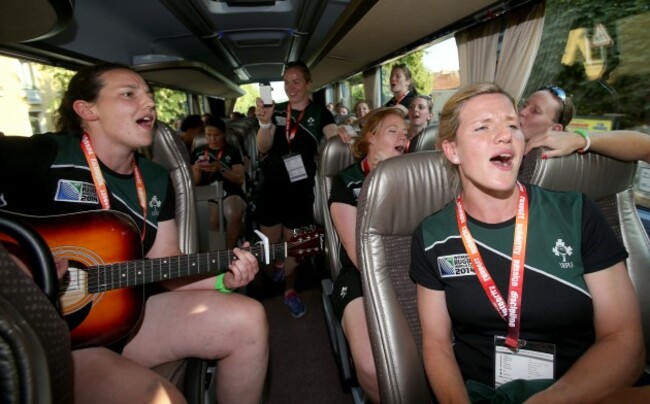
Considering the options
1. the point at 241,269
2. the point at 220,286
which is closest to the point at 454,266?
the point at 241,269

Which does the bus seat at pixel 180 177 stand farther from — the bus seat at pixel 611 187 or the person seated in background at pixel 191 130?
the person seated in background at pixel 191 130

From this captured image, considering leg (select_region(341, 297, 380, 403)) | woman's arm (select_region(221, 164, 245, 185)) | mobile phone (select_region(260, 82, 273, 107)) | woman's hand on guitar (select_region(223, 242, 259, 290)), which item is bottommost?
leg (select_region(341, 297, 380, 403))

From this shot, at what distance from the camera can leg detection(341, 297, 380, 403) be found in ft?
5.46

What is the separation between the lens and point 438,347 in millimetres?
1343

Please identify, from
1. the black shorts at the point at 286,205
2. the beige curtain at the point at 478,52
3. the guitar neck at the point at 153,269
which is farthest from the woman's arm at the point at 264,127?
the beige curtain at the point at 478,52

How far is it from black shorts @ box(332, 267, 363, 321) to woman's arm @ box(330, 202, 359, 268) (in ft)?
0.25

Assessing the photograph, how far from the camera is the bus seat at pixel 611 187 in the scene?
159cm

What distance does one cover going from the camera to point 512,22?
12.3 ft

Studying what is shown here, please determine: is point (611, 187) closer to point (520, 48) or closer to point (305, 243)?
point (305, 243)

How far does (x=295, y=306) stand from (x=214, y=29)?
15.9 ft

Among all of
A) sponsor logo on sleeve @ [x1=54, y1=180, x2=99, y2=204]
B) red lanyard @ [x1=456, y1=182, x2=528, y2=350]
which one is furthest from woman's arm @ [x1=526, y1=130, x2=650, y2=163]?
sponsor logo on sleeve @ [x1=54, y1=180, x2=99, y2=204]

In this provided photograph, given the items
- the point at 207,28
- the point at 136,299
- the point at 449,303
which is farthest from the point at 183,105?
the point at 449,303

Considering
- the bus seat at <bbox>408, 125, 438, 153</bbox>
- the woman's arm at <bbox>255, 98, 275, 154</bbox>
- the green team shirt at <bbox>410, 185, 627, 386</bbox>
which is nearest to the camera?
the green team shirt at <bbox>410, 185, 627, 386</bbox>

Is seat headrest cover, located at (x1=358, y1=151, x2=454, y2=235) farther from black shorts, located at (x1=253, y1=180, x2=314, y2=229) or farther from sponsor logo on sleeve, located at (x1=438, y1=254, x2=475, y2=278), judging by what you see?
black shorts, located at (x1=253, y1=180, x2=314, y2=229)
